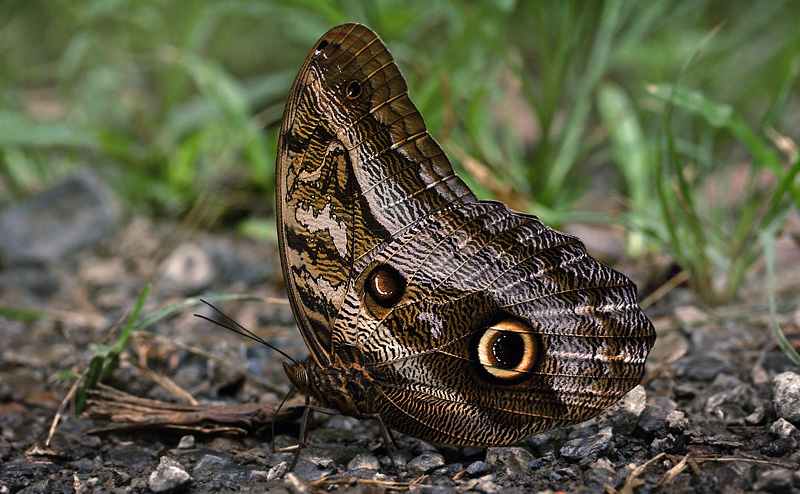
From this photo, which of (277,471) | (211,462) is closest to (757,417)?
(277,471)

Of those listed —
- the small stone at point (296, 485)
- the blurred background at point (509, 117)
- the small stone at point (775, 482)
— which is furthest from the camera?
the blurred background at point (509, 117)

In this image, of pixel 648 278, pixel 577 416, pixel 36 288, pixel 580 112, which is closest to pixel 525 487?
pixel 577 416

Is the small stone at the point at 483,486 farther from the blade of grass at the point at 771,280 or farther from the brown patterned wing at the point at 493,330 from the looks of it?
the blade of grass at the point at 771,280

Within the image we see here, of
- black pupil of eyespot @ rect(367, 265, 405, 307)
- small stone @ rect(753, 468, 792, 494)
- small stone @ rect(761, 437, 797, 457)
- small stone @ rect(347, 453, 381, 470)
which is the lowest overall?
small stone @ rect(347, 453, 381, 470)

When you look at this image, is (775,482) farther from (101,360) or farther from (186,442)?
(101,360)

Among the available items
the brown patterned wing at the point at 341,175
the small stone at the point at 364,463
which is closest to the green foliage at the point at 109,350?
the brown patterned wing at the point at 341,175

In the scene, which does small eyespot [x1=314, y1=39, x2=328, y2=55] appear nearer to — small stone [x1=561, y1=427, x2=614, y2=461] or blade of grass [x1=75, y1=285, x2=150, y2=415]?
blade of grass [x1=75, y1=285, x2=150, y2=415]

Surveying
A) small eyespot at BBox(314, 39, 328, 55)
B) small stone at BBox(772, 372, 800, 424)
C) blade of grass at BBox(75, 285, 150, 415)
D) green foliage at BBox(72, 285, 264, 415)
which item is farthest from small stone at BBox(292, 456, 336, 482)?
small stone at BBox(772, 372, 800, 424)
